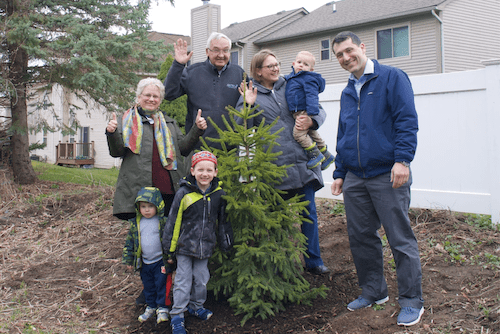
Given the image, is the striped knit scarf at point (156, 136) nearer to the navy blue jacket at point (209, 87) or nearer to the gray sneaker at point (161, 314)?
the navy blue jacket at point (209, 87)

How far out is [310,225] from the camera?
4309 mm

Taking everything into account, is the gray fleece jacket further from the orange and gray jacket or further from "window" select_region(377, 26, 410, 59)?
"window" select_region(377, 26, 410, 59)

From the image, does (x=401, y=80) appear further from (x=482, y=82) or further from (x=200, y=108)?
(x=482, y=82)

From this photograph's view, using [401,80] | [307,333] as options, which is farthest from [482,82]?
[307,333]

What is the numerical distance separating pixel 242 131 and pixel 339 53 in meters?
1.03

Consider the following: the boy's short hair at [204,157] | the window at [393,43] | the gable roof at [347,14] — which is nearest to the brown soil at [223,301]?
the boy's short hair at [204,157]

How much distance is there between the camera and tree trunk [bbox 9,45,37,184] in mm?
9250

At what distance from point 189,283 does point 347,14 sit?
19.4 meters

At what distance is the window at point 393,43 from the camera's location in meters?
17.9

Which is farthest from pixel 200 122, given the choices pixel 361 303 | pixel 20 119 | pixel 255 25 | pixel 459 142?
pixel 255 25

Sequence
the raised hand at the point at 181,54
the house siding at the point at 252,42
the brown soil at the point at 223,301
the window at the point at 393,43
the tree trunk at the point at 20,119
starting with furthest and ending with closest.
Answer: the house siding at the point at 252,42 → the window at the point at 393,43 → the tree trunk at the point at 20,119 → the raised hand at the point at 181,54 → the brown soil at the point at 223,301

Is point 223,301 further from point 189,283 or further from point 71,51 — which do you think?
point 71,51

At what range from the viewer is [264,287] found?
11.3 ft

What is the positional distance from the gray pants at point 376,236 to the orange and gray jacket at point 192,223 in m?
1.14
